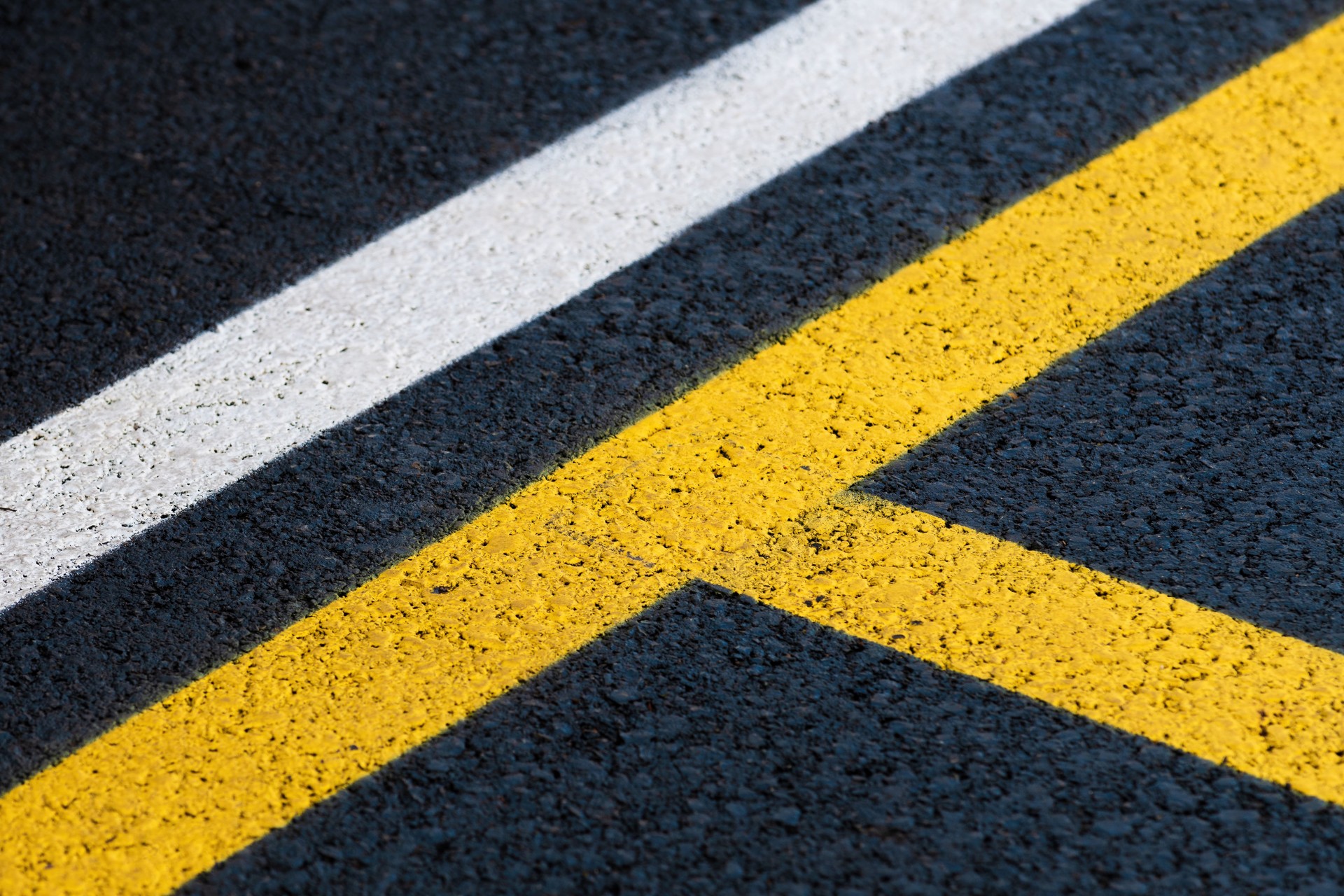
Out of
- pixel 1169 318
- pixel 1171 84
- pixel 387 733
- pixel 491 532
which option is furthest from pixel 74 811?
pixel 1171 84

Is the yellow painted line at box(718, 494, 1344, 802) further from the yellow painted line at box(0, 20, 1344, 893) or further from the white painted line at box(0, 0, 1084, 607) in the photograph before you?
the white painted line at box(0, 0, 1084, 607)

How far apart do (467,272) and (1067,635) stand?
1.29m

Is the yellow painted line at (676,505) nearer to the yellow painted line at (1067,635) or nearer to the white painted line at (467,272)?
the yellow painted line at (1067,635)

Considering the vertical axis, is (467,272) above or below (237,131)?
below

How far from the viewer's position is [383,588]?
86.2 inches

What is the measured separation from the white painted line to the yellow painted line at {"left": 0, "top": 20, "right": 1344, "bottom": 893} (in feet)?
1.30

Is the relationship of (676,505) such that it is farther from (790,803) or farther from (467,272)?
(467,272)

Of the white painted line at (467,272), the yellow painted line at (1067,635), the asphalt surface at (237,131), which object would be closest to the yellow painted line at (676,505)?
the yellow painted line at (1067,635)

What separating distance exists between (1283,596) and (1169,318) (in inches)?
24.1

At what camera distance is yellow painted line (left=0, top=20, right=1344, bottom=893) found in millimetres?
1922

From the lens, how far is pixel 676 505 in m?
2.28

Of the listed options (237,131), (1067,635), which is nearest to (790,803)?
(1067,635)

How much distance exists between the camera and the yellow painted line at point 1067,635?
6.28ft

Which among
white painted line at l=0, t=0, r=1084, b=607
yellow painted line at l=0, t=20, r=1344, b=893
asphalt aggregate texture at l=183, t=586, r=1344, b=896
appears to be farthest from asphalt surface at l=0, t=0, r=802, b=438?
asphalt aggregate texture at l=183, t=586, r=1344, b=896
